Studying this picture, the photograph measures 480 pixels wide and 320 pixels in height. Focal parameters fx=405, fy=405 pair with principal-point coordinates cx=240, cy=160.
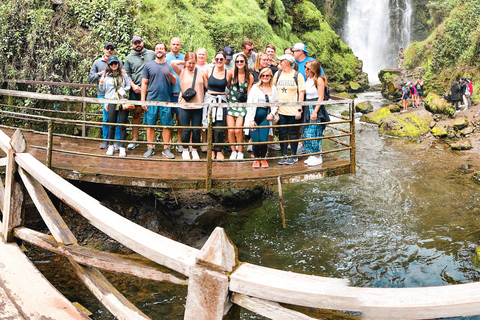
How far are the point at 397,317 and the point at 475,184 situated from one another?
1116 centimetres

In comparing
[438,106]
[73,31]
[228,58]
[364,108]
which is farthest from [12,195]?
[364,108]

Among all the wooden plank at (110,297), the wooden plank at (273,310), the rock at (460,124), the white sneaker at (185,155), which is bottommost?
the wooden plank at (110,297)

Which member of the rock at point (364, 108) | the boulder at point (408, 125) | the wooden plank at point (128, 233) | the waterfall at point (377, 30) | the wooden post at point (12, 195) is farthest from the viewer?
the waterfall at point (377, 30)

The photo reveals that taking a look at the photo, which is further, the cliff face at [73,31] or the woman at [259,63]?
the cliff face at [73,31]

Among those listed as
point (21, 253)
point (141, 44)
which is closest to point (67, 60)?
point (141, 44)

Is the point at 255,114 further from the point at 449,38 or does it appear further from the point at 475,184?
the point at 449,38

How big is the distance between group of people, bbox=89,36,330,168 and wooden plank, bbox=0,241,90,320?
128 inches

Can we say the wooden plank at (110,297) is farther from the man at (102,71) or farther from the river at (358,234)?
the man at (102,71)

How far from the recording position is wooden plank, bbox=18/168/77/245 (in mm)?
3717

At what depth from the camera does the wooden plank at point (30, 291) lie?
314cm

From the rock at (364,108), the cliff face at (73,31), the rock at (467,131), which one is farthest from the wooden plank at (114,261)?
the rock at (364,108)

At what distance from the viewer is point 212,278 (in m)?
2.29

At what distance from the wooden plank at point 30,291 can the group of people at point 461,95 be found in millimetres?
22874

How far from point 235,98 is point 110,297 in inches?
Result: 182
